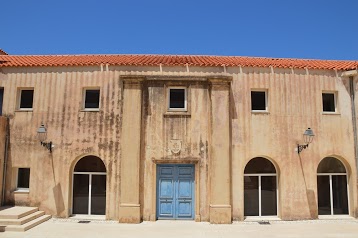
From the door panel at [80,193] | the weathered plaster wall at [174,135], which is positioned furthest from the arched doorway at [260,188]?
the door panel at [80,193]

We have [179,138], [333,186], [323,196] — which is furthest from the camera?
[333,186]

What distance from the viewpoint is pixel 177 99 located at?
14492 mm

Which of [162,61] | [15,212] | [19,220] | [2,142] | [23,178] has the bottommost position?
[19,220]

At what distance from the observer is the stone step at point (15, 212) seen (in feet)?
40.1

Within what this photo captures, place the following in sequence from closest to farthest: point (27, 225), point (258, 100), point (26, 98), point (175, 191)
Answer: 1. point (27, 225)
2. point (175, 191)
3. point (258, 100)
4. point (26, 98)

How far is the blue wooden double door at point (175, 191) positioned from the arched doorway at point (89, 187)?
2.63m

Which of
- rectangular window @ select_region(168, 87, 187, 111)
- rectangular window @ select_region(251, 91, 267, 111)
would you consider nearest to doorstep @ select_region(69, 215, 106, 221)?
A: rectangular window @ select_region(168, 87, 187, 111)

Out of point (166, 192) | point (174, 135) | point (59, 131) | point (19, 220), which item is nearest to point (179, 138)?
point (174, 135)

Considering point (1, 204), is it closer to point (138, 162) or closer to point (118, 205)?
point (118, 205)

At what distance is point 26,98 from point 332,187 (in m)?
15.1

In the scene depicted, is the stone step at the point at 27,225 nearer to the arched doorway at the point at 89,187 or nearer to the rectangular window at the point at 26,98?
the arched doorway at the point at 89,187

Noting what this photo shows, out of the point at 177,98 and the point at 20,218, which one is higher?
the point at 177,98

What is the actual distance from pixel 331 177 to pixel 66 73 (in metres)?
13.4

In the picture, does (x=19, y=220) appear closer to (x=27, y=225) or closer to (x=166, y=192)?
(x=27, y=225)
